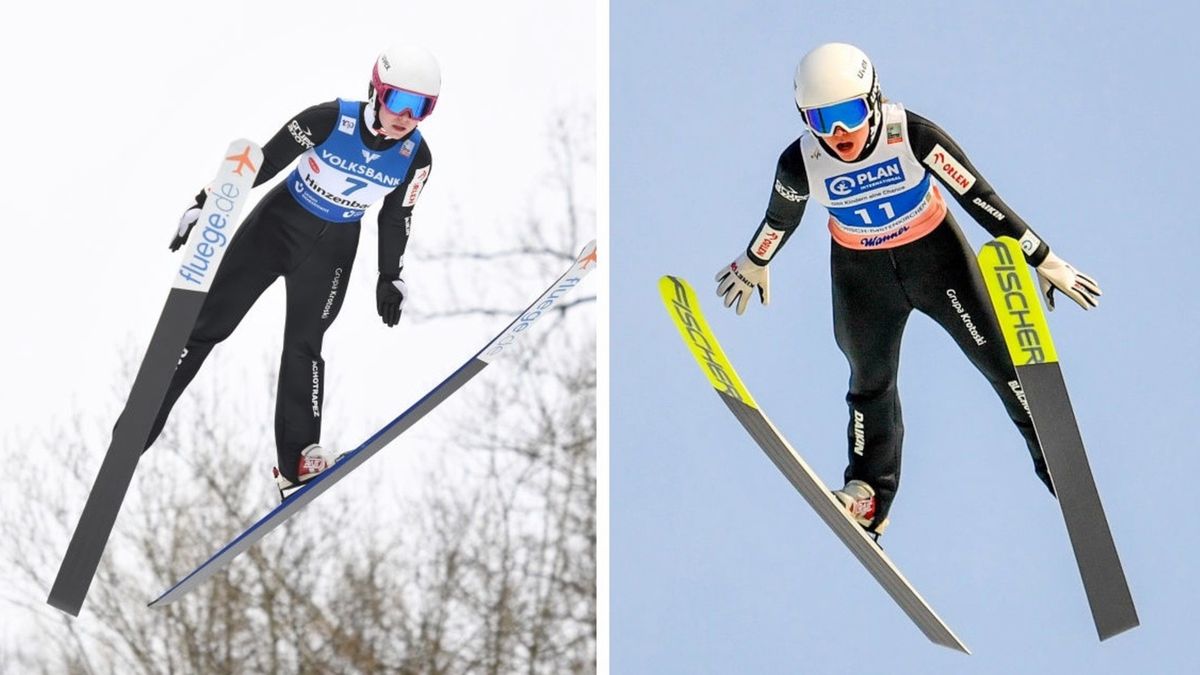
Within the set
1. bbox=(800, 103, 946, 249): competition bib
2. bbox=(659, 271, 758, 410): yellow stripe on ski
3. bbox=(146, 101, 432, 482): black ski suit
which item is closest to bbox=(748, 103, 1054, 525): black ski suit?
bbox=(800, 103, 946, 249): competition bib

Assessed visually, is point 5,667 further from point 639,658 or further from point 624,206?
point 624,206

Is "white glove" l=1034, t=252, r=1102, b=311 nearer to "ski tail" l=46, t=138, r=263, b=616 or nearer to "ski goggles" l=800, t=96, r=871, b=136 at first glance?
"ski goggles" l=800, t=96, r=871, b=136

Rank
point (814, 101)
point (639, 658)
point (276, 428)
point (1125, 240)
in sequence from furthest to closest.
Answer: point (639, 658) < point (1125, 240) < point (276, 428) < point (814, 101)

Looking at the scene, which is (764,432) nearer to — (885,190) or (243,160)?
(885,190)

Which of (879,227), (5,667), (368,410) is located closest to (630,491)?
(368,410)

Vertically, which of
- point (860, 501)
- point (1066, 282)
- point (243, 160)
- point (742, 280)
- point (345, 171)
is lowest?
point (860, 501)

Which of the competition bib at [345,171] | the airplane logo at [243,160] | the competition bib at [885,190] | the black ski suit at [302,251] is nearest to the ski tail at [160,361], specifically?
the airplane logo at [243,160]

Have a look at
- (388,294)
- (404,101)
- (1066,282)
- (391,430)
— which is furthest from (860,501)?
(404,101)

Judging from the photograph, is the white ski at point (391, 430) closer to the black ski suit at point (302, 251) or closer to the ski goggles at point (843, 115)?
the black ski suit at point (302, 251)
